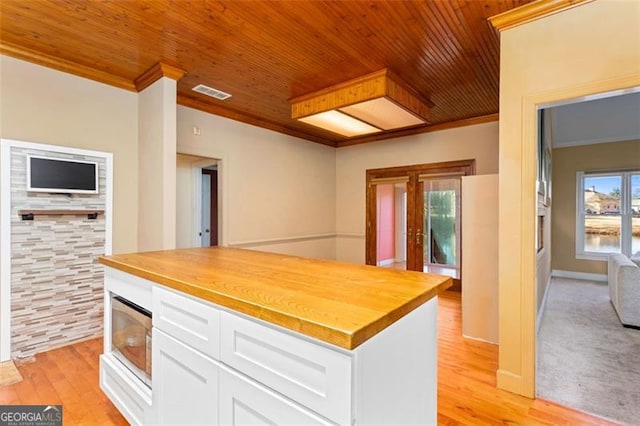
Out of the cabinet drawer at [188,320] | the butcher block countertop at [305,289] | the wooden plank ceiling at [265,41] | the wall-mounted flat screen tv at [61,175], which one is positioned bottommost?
the cabinet drawer at [188,320]

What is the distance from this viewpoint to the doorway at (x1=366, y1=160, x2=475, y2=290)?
509cm

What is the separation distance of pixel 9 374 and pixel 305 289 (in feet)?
9.51

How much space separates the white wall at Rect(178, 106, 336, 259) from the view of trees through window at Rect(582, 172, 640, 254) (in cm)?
499

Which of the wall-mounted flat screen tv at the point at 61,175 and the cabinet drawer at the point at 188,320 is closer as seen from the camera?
the cabinet drawer at the point at 188,320

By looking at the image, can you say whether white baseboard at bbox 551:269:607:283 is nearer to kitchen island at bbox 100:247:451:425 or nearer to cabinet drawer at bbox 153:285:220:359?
kitchen island at bbox 100:247:451:425

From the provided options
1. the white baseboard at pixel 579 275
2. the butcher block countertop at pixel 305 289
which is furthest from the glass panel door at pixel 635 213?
the butcher block countertop at pixel 305 289

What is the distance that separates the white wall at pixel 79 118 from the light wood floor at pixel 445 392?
1187 mm

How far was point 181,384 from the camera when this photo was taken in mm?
1418

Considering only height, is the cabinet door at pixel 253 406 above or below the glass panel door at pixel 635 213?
below

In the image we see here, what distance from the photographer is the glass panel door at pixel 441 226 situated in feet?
16.8

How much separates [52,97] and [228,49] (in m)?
1.77

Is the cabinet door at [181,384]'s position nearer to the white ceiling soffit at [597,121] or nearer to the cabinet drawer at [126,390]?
the cabinet drawer at [126,390]

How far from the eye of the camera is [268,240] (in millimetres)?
5012

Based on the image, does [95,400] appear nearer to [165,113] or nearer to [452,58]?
[165,113]
